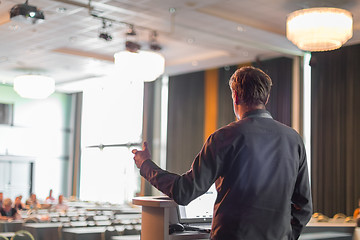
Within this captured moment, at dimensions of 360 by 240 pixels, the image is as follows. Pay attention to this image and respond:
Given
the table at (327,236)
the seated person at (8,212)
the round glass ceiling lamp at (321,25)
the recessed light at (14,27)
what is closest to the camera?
the table at (327,236)

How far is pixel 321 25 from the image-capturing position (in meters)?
7.58

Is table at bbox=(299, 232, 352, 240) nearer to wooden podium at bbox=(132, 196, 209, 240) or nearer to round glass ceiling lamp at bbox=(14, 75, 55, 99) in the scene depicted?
wooden podium at bbox=(132, 196, 209, 240)

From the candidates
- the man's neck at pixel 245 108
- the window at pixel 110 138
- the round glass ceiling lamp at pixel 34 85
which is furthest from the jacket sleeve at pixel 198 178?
the window at pixel 110 138

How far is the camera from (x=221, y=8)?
357 inches

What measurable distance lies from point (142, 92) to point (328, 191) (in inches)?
289

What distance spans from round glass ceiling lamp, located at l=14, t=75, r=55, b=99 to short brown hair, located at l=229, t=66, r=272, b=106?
11.9 m

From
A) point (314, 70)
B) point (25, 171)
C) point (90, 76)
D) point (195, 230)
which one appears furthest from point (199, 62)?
point (195, 230)

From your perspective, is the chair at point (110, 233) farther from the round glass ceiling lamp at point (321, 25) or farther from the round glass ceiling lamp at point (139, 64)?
the round glass ceiling lamp at point (321, 25)

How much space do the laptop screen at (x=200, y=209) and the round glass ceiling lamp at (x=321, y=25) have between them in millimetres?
5402

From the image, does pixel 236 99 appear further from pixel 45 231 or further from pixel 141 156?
pixel 45 231

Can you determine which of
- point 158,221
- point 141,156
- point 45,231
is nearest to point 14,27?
point 45,231

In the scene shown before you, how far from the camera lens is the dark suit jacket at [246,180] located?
198 cm

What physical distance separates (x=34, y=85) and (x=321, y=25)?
815 centimetres

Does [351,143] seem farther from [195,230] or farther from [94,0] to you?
[195,230]
